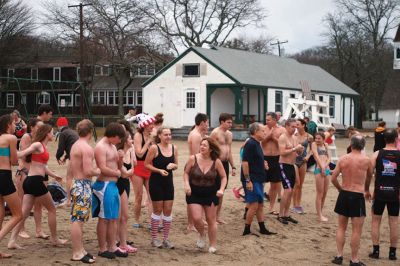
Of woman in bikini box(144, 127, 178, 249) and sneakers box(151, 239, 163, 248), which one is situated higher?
woman in bikini box(144, 127, 178, 249)

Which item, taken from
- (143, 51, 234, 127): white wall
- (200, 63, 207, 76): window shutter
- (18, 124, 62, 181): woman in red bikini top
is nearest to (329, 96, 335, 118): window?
(143, 51, 234, 127): white wall

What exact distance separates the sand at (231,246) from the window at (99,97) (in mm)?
51486

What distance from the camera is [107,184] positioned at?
671 cm

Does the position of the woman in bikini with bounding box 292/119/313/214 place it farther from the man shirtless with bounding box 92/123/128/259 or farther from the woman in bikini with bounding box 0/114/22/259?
the woman in bikini with bounding box 0/114/22/259

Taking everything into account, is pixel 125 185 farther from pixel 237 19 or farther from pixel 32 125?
pixel 237 19

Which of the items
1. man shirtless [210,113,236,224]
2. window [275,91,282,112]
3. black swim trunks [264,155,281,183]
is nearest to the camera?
man shirtless [210,113,236,224]

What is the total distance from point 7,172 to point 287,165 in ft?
16.3

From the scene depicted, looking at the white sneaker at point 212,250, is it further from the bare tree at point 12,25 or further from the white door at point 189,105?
the bare tree at point 12,25

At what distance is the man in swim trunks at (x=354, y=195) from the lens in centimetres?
700

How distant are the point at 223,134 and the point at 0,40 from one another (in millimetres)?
43278

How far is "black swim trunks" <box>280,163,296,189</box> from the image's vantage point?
382 inches

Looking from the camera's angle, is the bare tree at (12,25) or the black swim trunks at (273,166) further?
the bare tree at (12,25)

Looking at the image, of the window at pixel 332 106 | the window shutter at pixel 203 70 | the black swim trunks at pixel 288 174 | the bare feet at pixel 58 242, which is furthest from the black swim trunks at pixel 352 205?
the window at pixel 332 106

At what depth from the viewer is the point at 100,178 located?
6.70 meters
